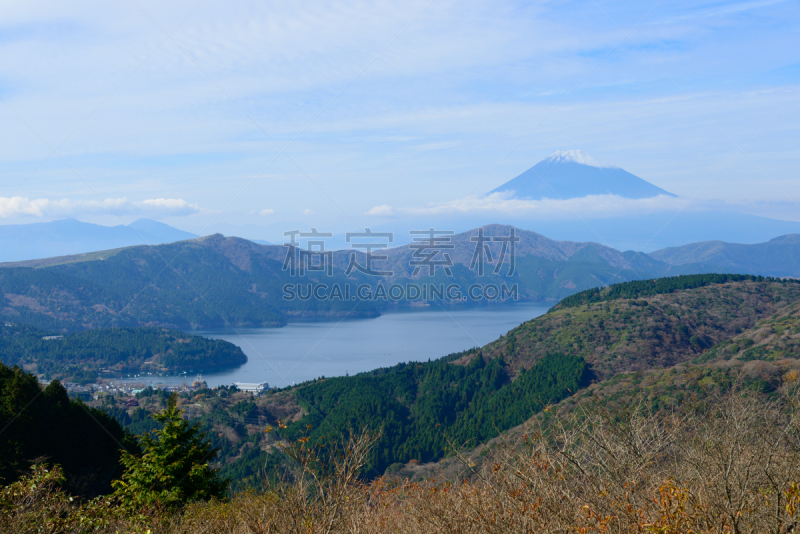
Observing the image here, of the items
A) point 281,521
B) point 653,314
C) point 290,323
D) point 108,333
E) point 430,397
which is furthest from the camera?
point 290,323

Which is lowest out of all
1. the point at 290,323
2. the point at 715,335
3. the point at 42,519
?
the point at 290,323

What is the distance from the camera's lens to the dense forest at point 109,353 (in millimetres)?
93375

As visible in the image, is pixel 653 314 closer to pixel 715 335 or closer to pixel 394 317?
pixel 715 335

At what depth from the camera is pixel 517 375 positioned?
168 feet

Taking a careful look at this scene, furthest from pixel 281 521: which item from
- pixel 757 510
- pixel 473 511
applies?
pixel 757 510

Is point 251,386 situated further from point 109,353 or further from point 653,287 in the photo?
point 653,287

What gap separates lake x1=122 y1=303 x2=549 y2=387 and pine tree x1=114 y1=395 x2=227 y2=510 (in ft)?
199

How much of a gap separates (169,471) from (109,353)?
10644 centimetres

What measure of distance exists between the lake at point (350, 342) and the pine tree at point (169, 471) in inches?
2389

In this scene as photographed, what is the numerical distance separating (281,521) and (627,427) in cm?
454

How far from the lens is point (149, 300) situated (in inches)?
6329

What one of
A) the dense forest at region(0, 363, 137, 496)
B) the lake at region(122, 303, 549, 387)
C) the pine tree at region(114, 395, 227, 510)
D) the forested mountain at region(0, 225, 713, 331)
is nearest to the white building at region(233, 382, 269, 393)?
the lake at region(122, 303, 549, 387)

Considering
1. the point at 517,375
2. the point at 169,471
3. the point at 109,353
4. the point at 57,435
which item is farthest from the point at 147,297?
the point at 169,471

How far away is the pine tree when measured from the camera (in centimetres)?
1004
